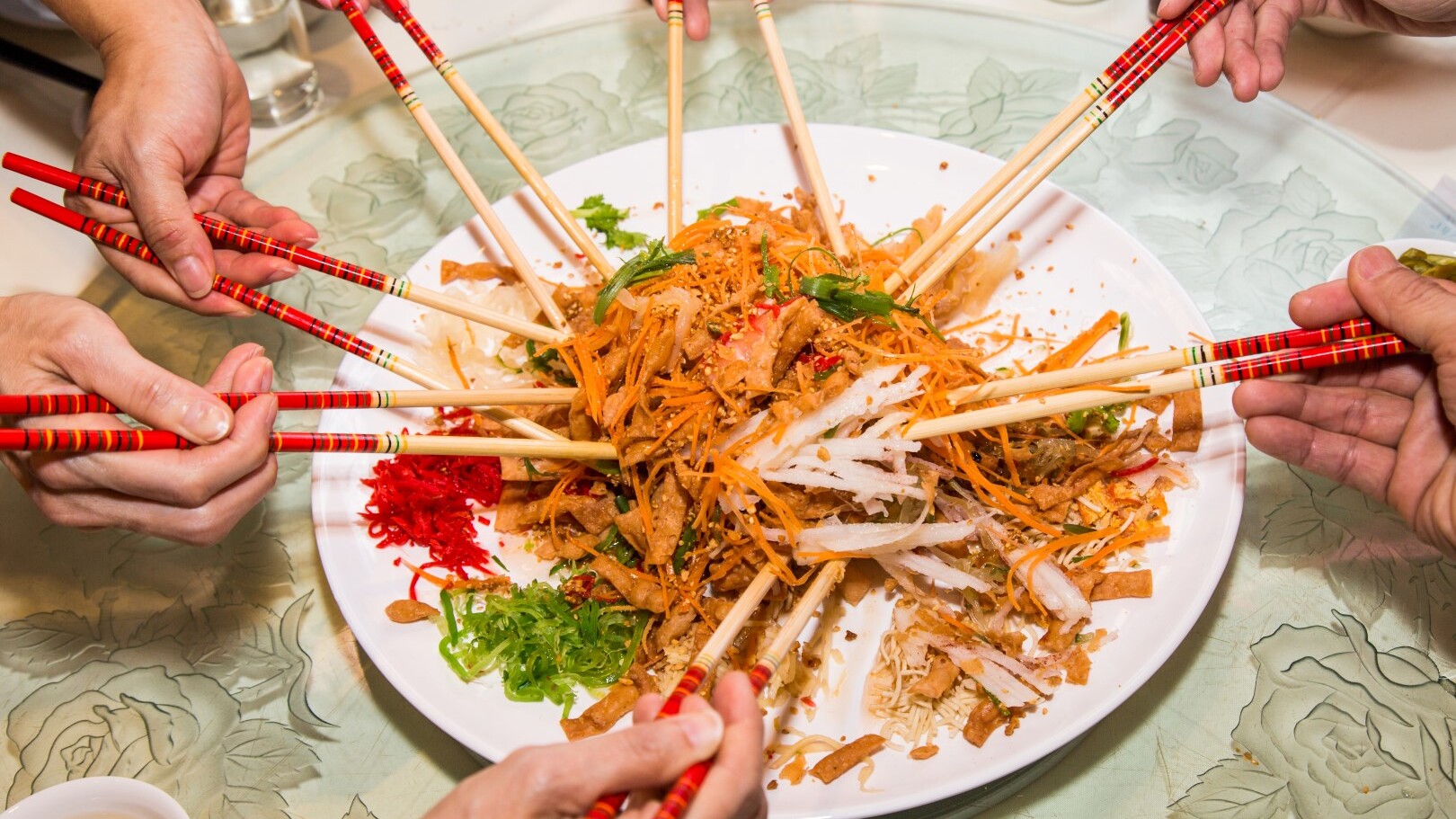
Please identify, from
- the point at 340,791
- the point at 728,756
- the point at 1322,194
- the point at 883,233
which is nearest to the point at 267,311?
the point at 340,791

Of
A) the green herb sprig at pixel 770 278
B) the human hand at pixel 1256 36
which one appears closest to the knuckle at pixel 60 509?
the green herb sprig at pixel 770 278

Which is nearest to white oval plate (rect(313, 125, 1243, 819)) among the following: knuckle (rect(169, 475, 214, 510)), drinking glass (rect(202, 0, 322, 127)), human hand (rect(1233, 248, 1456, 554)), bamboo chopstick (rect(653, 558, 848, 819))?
human hand (rect(1233, 248, 1456, 554))

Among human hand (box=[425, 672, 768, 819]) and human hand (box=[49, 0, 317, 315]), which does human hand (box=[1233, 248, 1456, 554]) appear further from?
human hand (box=[49, 0, 317, 315])

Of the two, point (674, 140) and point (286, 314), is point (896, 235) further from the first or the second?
point (286, 314)

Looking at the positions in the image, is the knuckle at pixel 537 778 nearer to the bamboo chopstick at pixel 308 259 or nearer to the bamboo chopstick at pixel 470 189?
the bamboo chopstick at pixel 308 259

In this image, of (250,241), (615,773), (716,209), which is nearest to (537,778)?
(615,773)
